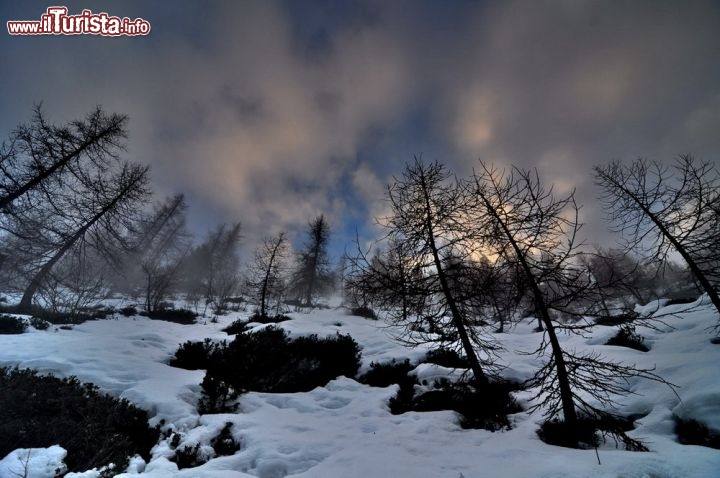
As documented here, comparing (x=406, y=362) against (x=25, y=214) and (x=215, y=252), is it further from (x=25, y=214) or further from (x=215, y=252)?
(x=215, y=252)

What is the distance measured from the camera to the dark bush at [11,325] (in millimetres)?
8618

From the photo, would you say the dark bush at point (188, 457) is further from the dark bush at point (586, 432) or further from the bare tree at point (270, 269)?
the bare tree at point (270, 269)

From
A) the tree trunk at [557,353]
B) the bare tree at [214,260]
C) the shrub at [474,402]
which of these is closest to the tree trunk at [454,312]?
the shrub at [474,402]

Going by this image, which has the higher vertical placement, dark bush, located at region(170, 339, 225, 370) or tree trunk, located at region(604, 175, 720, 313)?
tree trunk, located at region(604, 175, 720, 313)

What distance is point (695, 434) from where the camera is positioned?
432 cm

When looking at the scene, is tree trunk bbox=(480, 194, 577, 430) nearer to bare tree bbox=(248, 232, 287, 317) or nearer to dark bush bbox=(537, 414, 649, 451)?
dark bush bbox=(537, 414, 649, 451)

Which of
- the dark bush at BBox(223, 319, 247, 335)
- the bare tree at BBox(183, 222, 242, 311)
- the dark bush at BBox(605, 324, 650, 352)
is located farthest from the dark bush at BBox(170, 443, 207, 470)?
the bare tree at BBox(183, 222, 242, 311)

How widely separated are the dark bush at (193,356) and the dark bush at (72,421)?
9.67ft

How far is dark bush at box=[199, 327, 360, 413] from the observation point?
22.1ft

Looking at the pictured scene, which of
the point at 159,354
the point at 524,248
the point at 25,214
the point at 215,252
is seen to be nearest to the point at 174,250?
the point at 215,252

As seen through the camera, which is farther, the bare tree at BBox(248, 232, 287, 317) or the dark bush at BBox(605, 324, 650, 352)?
the bare tree at BBox(248, 232, 287, 317)

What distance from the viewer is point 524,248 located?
A: 17.9ft

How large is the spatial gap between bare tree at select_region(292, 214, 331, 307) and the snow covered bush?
59.8ft

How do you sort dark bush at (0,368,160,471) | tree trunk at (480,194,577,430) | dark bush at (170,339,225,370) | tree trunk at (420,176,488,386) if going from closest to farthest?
dark bush at (0,368,160,471), tree trunk at (480,194,577,430), tree trunk at (420,176,488,386), dark bush at (170,339,225,370)
